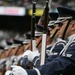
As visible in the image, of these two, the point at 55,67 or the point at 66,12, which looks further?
the point at 66,12

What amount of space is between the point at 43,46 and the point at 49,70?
466 mm

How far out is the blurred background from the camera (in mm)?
15391

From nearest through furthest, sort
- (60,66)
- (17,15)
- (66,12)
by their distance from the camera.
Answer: (60,66) < (66,12) < (17,15)

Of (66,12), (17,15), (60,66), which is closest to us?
(60,66)

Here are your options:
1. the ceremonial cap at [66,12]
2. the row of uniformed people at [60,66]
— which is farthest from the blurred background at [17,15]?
the row of uniformed people at [60,66]

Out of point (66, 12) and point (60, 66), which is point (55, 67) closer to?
point (60, 66)

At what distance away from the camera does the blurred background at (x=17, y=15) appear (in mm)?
15391

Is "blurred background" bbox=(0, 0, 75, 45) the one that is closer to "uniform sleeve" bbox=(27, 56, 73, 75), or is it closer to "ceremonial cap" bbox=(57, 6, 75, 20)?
"ceremonial cap" bbox=(57, 6, 75, 20)

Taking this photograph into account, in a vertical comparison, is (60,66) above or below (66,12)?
below

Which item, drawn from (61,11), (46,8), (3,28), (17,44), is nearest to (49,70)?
(46,8)

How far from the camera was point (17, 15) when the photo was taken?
15.8m

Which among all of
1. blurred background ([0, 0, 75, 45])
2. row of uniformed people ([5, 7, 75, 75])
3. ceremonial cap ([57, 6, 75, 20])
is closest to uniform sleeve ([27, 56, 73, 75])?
row of uniformed people ([5, 7, 75, 75])

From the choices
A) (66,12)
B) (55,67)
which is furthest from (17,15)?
(55,67)

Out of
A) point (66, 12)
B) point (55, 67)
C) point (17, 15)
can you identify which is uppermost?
point (66, 12)
